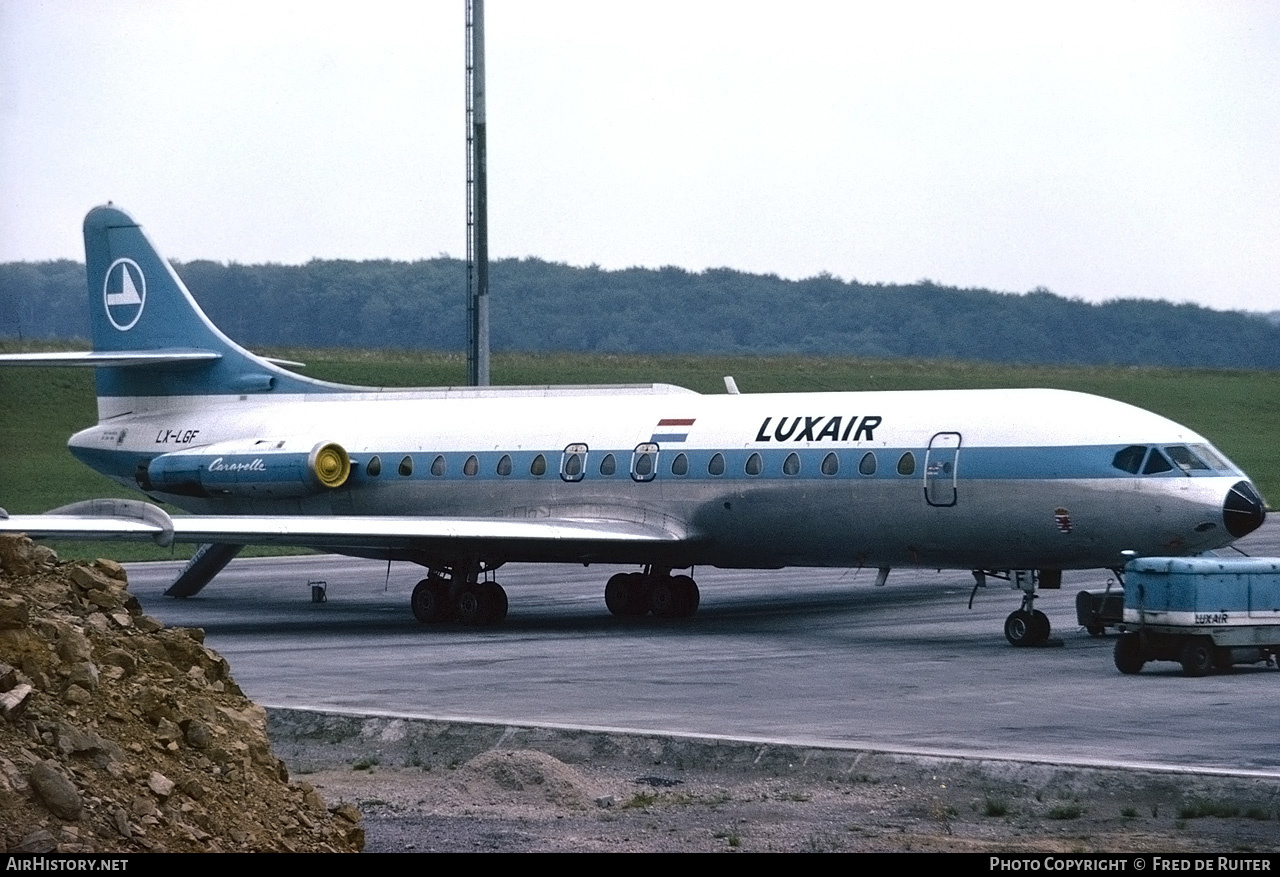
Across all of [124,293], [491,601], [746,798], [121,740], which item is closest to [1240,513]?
[491,601]

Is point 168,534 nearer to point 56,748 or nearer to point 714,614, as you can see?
point 714,614

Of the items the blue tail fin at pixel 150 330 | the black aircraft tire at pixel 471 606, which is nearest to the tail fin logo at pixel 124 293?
the blue tail fin at pixel 150 330

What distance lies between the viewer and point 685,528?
28.1 metres

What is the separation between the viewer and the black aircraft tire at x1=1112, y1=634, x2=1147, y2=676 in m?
21.2

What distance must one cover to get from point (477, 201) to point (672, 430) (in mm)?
13243

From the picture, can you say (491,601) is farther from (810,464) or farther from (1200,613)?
(1200,613)

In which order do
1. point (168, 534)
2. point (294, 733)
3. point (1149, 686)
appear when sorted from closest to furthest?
point (294, 733)
point (1149, 686)
point (168, 534)

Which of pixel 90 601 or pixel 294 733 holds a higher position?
pixel 90 601

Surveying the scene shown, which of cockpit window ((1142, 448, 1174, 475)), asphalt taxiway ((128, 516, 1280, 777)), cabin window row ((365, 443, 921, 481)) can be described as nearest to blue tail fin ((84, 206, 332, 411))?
asphalt taxiway ((128, 516, 1280, 777))

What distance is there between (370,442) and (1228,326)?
64084 millimetres

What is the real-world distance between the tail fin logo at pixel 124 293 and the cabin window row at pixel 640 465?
614 cm

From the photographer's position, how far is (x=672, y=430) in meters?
28.6

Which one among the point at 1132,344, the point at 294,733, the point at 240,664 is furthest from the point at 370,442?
the point at 1132,344

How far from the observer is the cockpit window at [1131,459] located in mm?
24312
